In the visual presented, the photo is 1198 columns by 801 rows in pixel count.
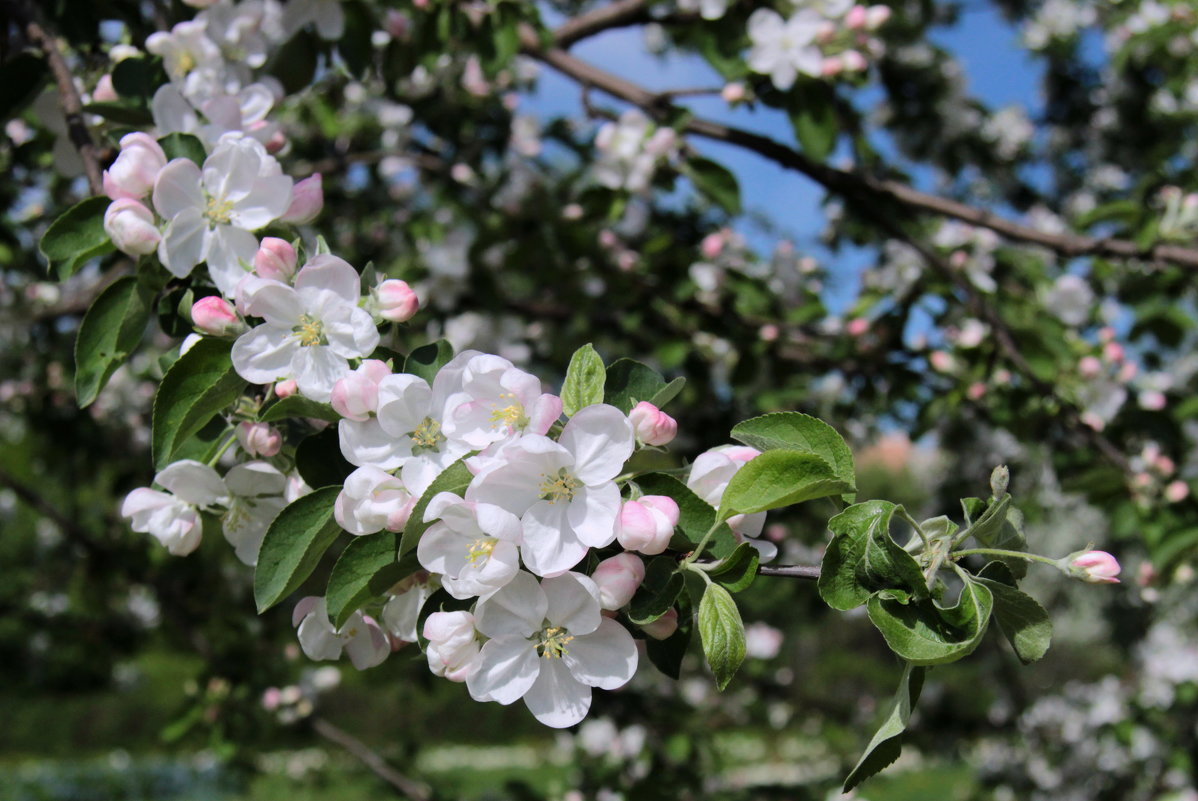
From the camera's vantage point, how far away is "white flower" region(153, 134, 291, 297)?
114cm

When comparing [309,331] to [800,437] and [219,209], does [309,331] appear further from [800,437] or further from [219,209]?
[800,437]

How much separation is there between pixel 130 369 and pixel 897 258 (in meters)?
3.09

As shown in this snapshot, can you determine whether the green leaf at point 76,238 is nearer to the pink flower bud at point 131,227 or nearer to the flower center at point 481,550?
the pink flower bud at point 131,227

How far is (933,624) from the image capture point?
0.84m

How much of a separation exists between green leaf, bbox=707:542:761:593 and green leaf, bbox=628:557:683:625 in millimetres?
40

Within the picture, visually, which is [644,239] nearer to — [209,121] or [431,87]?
[431,87]

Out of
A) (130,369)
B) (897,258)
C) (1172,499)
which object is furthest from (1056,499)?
(130,369)

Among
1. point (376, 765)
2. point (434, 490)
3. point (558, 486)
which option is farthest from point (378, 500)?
point (376, 765)

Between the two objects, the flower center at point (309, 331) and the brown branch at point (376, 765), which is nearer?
the flower center at point (309, 331)

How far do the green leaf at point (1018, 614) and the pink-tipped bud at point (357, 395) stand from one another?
22.6 inches

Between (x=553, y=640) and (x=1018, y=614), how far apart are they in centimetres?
41

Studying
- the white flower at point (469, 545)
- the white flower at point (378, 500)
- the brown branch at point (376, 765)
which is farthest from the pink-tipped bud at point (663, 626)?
the brown branch at point (376, 765)

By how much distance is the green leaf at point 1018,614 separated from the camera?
0.87m

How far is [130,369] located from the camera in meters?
4.18
